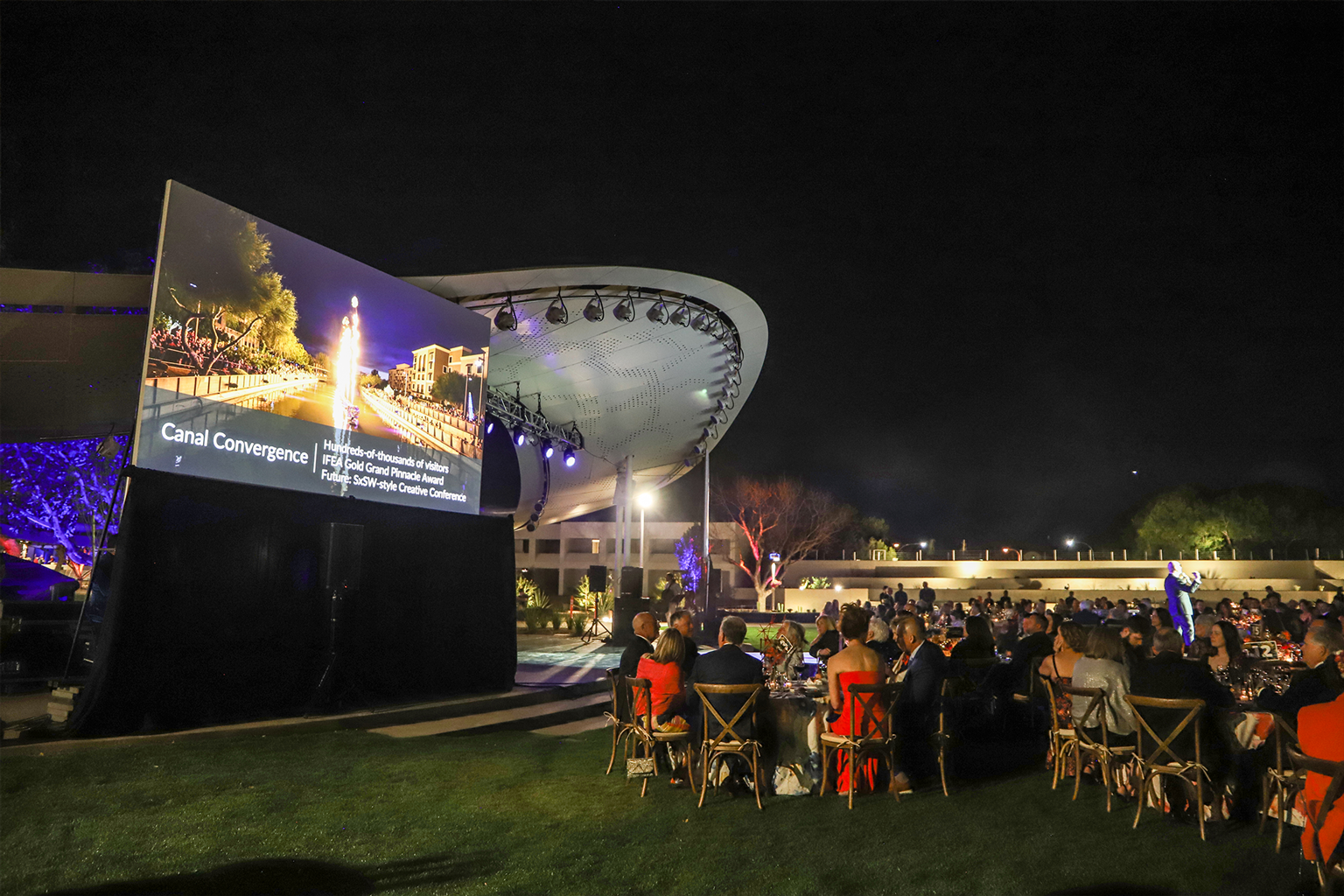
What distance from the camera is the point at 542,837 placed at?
179 inches

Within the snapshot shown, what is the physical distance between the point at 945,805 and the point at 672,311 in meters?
10.9

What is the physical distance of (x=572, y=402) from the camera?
1941 cm

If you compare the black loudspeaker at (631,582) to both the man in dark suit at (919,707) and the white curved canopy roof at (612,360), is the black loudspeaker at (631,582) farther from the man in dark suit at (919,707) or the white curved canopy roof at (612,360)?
the man in dark suit at (919,707)

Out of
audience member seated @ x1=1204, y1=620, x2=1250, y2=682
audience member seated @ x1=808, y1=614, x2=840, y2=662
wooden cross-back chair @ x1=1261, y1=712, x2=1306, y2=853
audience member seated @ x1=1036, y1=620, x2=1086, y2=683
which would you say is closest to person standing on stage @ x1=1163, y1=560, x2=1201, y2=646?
audience member seated @ x1=1204, y1=620, x2=1250, y2=682

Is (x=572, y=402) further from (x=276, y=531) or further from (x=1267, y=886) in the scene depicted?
(x=1267, y=886)

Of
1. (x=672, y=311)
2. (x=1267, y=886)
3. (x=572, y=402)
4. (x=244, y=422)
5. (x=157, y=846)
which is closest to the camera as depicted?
(x=1267, y=886)

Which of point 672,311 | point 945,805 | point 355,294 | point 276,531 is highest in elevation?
point 672,311

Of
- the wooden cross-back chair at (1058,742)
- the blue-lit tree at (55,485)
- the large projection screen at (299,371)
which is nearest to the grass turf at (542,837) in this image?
the wooden cross-back chair at (1058,742)

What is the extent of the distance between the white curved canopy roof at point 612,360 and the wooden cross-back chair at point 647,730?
7.10 meters

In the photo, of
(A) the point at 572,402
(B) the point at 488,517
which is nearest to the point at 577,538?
(A) the point at 572,402

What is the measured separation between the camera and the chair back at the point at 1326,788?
313 centimetres

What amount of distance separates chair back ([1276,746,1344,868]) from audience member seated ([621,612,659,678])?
4.29 meters

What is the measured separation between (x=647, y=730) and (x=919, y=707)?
1942 millimetres

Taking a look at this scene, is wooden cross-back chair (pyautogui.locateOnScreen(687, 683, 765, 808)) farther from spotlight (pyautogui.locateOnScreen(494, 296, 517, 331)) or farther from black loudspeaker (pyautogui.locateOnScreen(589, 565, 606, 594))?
black loudspeaker (pyautogui.locateOnScreen(589, 565, 606, 594))
